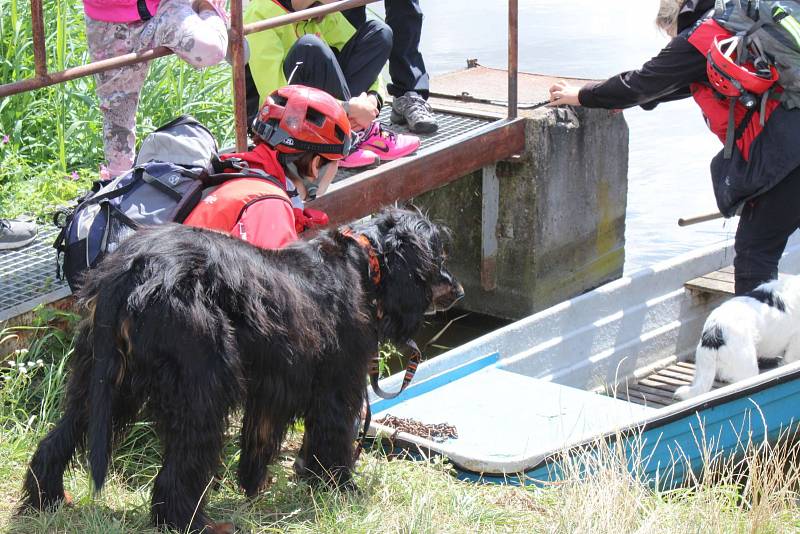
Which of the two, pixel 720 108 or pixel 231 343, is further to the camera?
pixel 720 108

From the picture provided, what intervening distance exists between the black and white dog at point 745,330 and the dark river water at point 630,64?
7.84 feet

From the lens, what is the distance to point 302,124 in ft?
14.4

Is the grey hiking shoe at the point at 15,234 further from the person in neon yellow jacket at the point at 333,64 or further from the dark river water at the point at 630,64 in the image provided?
the dark river water at the point at 630,64

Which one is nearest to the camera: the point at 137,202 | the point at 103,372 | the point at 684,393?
the point at 103,372

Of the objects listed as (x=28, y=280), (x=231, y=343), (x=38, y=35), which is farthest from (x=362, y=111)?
(x=231, y=343)

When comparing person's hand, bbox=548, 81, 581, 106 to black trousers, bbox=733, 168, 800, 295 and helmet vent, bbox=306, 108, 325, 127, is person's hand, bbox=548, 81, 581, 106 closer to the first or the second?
black trousers, bbox=733, 168, 800, 295

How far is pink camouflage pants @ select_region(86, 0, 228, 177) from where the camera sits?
17.3 ft

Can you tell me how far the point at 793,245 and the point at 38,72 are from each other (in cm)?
500

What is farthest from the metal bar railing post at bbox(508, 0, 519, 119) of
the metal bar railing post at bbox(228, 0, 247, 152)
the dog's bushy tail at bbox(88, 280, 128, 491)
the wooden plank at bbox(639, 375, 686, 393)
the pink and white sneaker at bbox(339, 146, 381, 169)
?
the dog's bushy tail at bbox(88, 280, 128, 491)

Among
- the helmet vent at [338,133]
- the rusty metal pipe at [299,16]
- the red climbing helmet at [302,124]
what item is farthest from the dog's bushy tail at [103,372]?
the rusty metal pipe at [299,16]

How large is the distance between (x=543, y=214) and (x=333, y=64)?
270 centimetres

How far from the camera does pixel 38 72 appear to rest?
4.83 m

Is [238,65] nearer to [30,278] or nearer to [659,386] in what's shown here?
[30,278]

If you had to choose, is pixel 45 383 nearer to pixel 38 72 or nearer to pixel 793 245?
pixel 38 72
